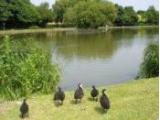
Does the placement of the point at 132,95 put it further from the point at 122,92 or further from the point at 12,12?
the point at 12,12

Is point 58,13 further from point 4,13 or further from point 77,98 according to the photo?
point 77,98

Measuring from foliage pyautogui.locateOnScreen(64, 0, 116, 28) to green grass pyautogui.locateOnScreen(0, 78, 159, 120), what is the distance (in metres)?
70.0

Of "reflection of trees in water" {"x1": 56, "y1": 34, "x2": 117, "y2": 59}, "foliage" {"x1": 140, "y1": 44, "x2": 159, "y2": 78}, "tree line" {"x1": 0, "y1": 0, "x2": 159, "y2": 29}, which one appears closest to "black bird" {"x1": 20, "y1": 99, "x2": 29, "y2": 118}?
"foliage" {"x1": 140, "y1": 44, "x2": 159, "y2": 78}

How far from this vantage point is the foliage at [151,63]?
2012 cm

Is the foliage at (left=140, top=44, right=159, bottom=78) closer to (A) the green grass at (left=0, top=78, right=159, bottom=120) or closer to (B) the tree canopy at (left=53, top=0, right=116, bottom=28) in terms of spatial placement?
(A) the green grass at (left=0, top=78, right=159, bottom=120)

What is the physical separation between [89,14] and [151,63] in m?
64.3

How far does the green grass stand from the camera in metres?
11.8

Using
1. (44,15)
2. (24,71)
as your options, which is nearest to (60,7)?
(44,15)

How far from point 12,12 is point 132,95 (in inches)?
2669

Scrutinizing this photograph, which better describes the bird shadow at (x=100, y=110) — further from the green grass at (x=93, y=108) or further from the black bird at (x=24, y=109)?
the black bird at (x=24, y=109)

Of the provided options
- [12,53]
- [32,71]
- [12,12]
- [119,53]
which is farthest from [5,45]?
[12,12]

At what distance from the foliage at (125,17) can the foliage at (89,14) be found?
12387 millimetres

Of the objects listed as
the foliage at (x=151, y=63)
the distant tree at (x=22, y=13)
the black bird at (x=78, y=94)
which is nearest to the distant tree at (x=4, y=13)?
the distant tree at (x=22, y=13)

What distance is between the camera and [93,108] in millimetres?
12391
